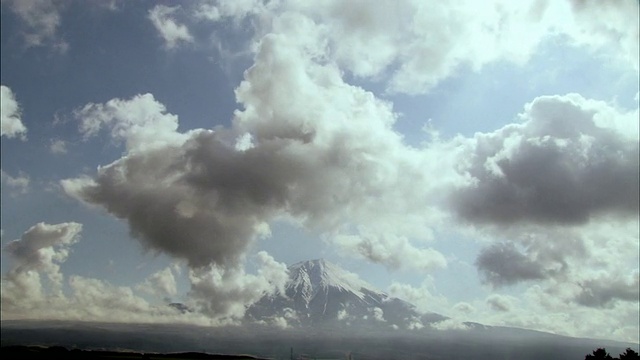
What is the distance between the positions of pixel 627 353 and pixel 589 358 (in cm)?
1060

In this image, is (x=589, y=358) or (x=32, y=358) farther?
(x=32, y=358)

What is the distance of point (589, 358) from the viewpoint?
136 metres

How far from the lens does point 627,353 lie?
129125 millimetres

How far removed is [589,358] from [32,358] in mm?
213720

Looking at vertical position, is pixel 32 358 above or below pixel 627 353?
below

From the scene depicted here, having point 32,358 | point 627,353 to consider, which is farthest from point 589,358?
point 32,358

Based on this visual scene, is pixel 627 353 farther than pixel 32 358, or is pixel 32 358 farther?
pixel 32 358

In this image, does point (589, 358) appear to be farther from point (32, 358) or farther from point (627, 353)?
point (32, 358)

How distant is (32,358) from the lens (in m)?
196
